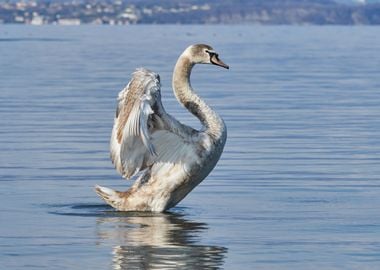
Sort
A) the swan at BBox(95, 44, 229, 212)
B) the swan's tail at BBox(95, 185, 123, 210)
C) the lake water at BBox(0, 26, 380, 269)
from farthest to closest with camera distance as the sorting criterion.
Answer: the swan's tail at BBox(95, 185, 123, 210) → the swan at BBox(95, 44, 229, 212) → the lake water at BBox(0, 26, 380, 269)

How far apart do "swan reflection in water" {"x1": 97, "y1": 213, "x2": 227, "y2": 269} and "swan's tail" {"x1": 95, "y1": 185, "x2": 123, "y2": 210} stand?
0.77 ft

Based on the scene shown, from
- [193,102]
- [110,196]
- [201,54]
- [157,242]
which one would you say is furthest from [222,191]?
[157,242]

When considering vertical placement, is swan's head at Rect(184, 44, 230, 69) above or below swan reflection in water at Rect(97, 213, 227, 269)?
above

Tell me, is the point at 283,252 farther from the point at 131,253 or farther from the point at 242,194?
the point at 242,194

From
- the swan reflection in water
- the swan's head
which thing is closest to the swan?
the swan reflection in water

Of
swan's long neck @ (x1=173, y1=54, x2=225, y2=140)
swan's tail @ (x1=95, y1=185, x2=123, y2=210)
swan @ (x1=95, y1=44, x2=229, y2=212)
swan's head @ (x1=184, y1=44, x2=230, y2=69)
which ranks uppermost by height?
swan's head @ (x1=184, y1=44, x2=230, y2=69)

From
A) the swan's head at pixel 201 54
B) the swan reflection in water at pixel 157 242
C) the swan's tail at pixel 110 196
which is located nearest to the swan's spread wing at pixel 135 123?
the swan's tail at pixel 110 196

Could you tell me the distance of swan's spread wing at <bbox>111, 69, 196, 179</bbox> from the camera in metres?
15.1

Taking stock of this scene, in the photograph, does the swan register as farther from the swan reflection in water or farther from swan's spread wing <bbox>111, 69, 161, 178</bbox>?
the swan reflection in water

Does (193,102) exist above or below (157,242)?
above

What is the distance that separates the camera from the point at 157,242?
44.8ft

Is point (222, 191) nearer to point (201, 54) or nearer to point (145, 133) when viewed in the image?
point (201, 54)

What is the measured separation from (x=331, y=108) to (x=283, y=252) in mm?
17357

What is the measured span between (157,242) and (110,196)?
2.25m
